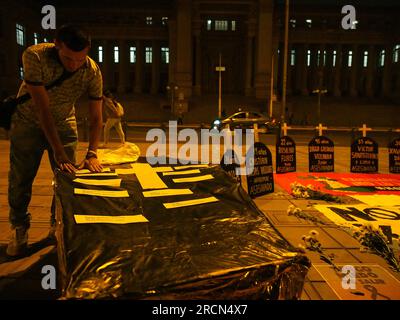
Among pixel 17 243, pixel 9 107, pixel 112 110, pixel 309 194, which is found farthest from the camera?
pixel 112 110

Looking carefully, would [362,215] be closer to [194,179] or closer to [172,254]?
[194,179]

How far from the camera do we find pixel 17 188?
382cm

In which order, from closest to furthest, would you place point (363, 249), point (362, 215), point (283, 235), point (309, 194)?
point (363, 249) < point (283, 235) < point (362, 215) < point (309, 194)

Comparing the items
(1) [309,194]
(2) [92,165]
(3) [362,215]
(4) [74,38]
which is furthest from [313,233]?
(1) [309,194]

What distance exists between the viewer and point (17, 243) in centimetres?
383

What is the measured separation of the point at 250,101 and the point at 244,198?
4619 cm

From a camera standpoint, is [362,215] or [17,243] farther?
[362,215]

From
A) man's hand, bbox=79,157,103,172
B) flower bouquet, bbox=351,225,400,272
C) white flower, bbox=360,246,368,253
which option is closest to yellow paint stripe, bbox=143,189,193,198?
man's hand, bbox=79,157,103,172

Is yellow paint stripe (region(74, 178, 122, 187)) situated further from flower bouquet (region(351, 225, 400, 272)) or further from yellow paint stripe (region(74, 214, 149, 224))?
flower bouquet (region(351, 225, 400, 272))

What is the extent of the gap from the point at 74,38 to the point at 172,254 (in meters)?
2.00

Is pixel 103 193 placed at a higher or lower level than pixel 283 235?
higher

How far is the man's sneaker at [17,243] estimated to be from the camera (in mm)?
3844

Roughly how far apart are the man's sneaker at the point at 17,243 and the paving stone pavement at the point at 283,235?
0.26 ft
